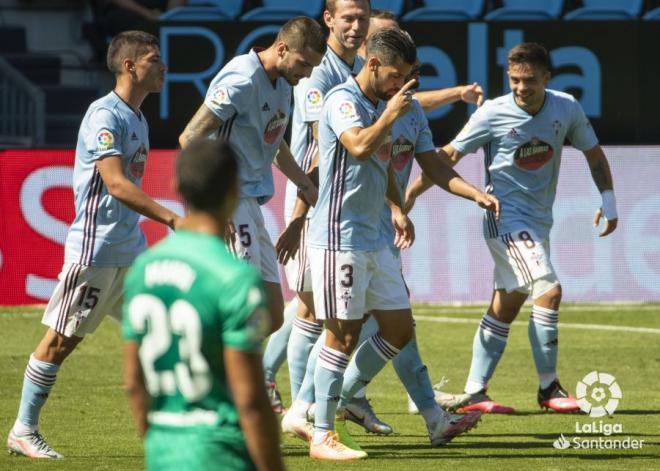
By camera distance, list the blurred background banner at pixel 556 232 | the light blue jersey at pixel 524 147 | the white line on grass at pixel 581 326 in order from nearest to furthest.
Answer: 1. the light blue jersey at pixel 524 147
2. the white line on grass at pixel 581 326
3. the blurred background banner at pixel 556 232

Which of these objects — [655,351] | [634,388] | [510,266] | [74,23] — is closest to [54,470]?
[510,266]

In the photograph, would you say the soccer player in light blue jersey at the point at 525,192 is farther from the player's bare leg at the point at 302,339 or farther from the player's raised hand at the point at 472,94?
the player's bare leg at the point at 302,339

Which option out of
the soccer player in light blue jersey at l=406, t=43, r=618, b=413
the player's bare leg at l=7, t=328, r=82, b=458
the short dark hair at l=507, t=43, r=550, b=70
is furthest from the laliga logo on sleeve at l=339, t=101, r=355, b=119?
the short dark hair at l=507, t=43, r=550, b=70

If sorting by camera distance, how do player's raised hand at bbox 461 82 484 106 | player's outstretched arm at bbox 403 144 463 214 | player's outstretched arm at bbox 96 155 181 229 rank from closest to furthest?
player's outstretched arm at bbox 96 155 181 229
player's outstretched arm at bbox 403 144 463 214
player's raised hand at bbox 461 82 484 106

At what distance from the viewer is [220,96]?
7016 mm

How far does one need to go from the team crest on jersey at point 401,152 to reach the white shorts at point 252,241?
0.97 m

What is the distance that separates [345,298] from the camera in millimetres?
6926

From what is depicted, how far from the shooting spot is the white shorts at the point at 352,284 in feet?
22.7

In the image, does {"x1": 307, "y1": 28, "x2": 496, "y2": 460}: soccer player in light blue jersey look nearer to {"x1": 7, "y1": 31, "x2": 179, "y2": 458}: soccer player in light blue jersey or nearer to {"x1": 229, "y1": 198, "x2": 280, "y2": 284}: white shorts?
{"x1": 229, "y1": 198, "x2": 280, "y2": 284}: white shorts

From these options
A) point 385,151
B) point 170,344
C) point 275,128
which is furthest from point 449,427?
point 170,344

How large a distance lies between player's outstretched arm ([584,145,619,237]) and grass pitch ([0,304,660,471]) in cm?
116

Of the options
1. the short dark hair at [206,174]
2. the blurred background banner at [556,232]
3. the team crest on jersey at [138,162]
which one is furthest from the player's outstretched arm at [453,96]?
the short dark hair at [206,174]

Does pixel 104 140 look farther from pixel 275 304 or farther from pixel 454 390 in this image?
pixel 454 390

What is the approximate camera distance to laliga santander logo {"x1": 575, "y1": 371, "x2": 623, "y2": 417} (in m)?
8.75
